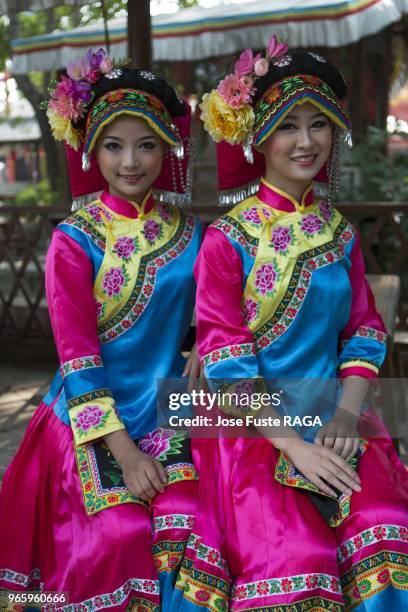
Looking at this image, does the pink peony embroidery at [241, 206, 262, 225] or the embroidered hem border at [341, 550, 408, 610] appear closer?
the embroidered hem border at [341, 550, 408, 610]

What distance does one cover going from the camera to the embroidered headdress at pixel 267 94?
2117mm

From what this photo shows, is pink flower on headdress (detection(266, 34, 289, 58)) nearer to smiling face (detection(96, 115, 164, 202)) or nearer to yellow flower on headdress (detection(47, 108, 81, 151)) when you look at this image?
smiling face (detection(96, 115, 164, 202))

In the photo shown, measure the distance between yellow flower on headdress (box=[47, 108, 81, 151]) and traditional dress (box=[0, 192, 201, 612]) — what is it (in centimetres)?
22

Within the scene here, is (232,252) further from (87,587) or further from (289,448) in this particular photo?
(87,587)

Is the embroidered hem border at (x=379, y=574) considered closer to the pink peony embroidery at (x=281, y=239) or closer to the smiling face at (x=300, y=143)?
the pink peony embroidery at (x=281, y=239)

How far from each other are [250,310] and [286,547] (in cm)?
70

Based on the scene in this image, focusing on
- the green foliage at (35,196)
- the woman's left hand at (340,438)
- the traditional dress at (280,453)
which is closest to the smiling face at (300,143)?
the traditional dress at (280,453)

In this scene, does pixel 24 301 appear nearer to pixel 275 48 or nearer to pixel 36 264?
pixel 36 264

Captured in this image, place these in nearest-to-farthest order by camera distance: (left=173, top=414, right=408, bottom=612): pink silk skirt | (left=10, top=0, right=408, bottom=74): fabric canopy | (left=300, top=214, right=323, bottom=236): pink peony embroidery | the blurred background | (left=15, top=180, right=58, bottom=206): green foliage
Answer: (left=173, top=414, right=408, bottom=612): pink silk skirt, (left=300, top=214, right=323, bottom=236): pink peony embroidery, the blurred background, (left=10, top=0, right=408, bottom=74): fabric canopy, (left=15, top=180, right=58, bottom=206): green foliage

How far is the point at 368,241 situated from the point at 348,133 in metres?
2.51

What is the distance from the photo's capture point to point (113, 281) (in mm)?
2291

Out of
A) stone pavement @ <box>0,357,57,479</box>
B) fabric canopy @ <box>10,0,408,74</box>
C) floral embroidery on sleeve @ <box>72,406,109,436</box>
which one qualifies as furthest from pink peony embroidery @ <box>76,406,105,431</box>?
fabric canopy @ <box>10,0,408,74</box>

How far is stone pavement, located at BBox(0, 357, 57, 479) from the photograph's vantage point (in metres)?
3.90

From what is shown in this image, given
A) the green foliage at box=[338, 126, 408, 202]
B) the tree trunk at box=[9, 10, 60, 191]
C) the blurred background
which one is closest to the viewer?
the blurred background
